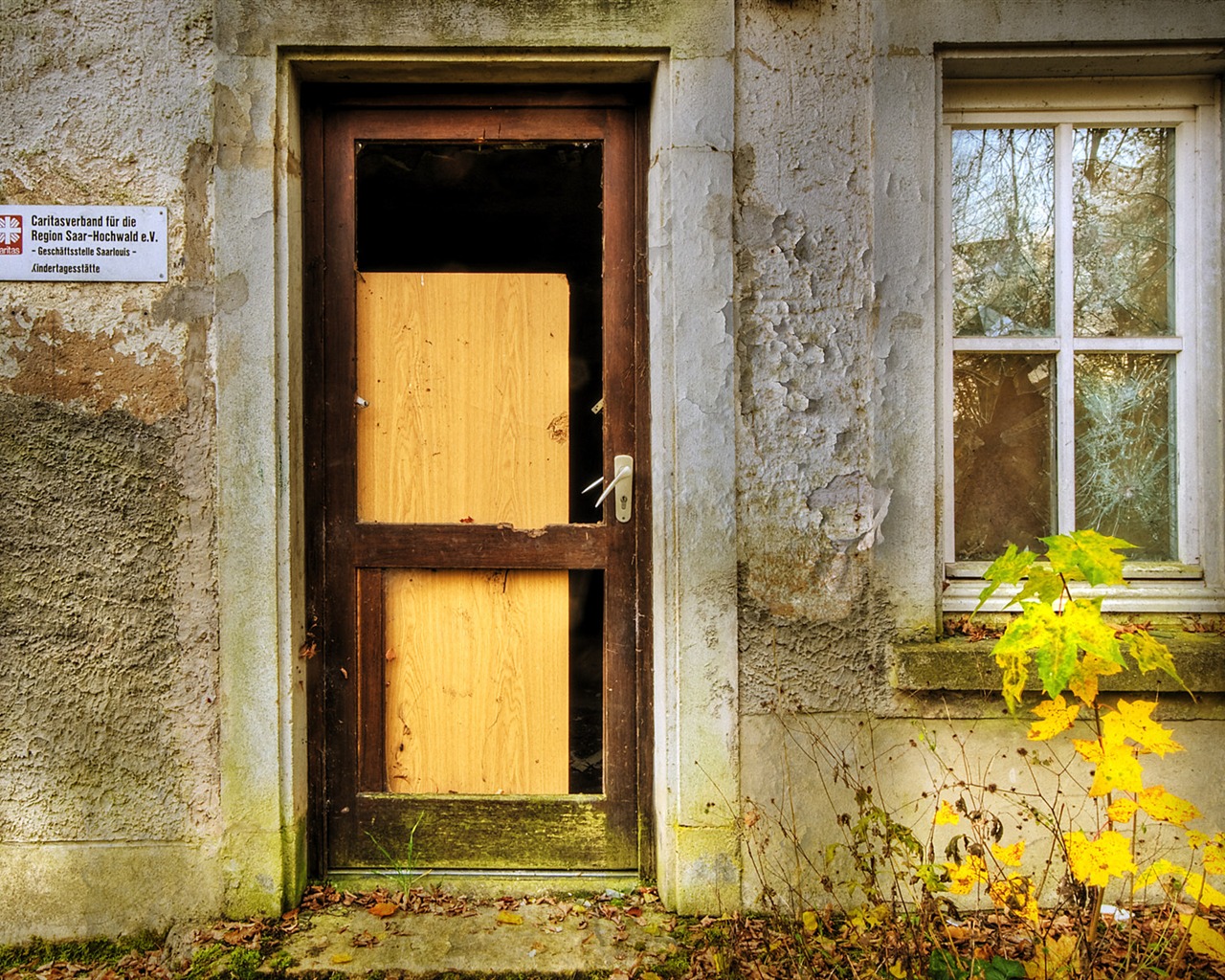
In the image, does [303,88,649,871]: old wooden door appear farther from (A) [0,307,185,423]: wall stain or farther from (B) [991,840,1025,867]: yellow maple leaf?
(B) [991,840,1025,867]: yellow maple leaf

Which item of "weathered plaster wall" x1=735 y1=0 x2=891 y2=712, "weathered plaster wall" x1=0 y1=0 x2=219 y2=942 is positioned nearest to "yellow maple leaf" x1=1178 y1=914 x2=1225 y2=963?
"weathered plaster wall" x1=735 y1=0 x2=891 y2=712

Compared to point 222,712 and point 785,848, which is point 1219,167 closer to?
point 785,848

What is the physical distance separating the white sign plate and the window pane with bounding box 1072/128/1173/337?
3003 millimetres

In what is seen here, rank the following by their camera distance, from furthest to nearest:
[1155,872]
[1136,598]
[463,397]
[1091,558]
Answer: [463,397] → [1136,598] → [1155,872] → [1091,558]

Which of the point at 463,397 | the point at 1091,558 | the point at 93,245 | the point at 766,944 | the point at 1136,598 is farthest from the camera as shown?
the point at 463,397

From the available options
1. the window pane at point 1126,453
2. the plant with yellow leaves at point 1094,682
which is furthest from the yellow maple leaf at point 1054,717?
the window pane at point 1126,453

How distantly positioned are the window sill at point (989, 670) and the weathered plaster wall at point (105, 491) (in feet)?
7.17

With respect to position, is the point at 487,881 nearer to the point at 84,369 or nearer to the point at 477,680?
the point at 477,680

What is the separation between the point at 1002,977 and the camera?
227 centimetres

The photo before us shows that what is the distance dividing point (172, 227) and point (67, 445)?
29.6 inches

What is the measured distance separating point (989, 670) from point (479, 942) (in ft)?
5.77

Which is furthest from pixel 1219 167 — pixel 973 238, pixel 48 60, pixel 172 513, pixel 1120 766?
pixel 48 60

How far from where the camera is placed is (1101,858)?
221cm

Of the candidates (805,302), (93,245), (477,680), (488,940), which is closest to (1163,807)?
(805,302)
